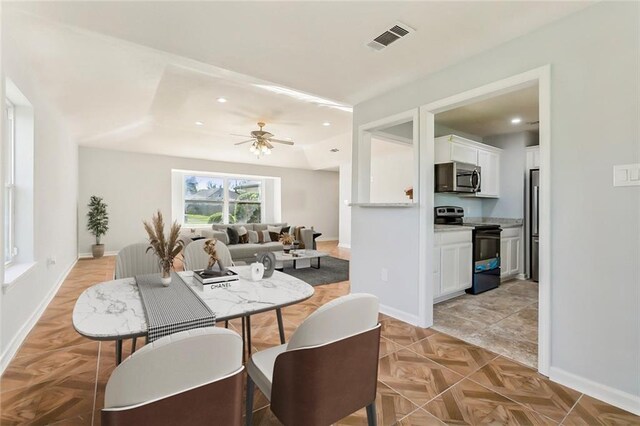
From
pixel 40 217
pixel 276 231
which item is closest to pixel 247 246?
pixel 276 231

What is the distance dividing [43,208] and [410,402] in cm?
397

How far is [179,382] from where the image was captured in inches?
31.2

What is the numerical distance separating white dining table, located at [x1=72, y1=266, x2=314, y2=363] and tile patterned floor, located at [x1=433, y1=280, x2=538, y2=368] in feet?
5.93

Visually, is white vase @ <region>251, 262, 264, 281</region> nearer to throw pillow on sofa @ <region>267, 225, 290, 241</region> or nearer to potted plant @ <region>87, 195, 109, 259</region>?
throw pillow on sofa @ <region>267, 225, 290, 241</region>

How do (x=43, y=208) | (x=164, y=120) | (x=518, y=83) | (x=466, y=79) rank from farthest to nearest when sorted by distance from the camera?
(x=164, y=120)
(x=43, y=208)
(x=466, y=79)
(x=518, y=83)

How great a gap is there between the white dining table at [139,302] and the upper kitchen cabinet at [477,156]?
325 centimetres

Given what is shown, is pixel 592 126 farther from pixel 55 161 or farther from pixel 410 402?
pixel 55 161

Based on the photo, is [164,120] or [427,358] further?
[164,120]

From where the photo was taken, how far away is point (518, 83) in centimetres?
217

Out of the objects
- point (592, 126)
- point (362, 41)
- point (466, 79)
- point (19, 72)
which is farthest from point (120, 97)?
point (592, 126)

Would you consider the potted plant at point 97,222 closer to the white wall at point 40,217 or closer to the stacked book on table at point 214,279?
the white wall at point 40,217

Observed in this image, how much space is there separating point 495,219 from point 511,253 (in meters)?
0.70

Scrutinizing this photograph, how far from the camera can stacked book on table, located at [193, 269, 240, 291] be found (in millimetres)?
1672

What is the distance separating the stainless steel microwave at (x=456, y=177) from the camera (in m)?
4.08
